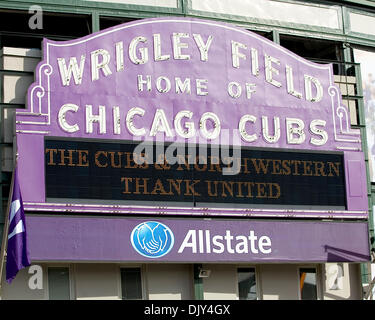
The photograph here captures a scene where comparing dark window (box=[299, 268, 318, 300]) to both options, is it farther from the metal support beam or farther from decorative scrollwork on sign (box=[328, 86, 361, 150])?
decorative scrollwork on sign (box=[328, 86, 361, 150])

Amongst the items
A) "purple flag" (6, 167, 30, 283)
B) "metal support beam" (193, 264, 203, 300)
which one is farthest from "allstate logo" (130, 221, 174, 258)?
"purple flag" (6, 167, 30, 283)

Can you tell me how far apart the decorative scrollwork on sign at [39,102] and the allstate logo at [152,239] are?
325cm

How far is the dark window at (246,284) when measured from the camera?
25391mm

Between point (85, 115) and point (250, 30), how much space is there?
236 inches

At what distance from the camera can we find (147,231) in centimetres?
2352

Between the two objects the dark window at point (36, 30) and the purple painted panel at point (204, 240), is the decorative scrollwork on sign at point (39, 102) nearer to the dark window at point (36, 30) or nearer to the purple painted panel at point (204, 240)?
the purple painted panel at point (204, 240)

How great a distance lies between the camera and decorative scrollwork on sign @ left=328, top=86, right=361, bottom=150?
26.3 meters

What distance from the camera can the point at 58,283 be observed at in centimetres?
2375

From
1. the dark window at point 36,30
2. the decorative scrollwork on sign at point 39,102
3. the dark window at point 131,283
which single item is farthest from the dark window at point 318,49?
the dark window at point 131,283

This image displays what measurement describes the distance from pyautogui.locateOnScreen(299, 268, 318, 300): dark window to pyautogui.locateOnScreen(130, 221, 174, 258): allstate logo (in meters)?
4.16

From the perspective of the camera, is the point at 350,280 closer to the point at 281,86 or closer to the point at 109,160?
the point at 281,86

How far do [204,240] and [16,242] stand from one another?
15.4 feet
